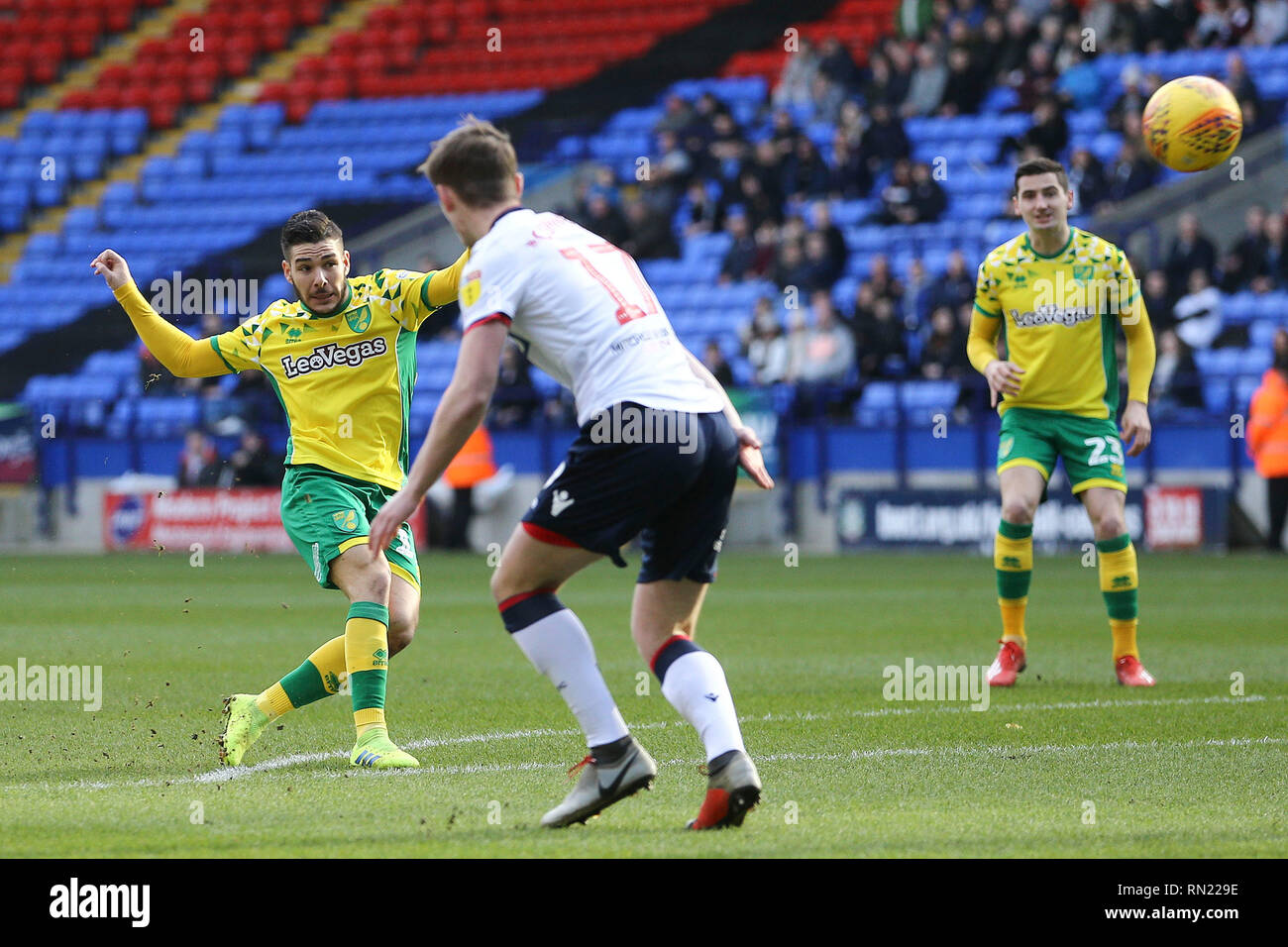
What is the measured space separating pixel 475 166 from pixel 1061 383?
4681 millimetres

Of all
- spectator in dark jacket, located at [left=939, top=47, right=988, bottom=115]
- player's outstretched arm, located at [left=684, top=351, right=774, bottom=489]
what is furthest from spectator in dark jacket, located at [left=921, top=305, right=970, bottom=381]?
player's outstretched arm, located at [left=684, top=351, right=774, bottom=489]

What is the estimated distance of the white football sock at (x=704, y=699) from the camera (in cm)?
490

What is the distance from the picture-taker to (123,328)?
1045 inches

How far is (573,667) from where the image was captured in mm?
4992

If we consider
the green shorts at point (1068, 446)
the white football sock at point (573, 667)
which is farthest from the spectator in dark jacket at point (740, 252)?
the white football sock at point (573, 667)

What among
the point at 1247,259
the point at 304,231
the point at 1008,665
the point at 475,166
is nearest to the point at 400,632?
the point at 304,231

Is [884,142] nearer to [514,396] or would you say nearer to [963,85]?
[963,85]

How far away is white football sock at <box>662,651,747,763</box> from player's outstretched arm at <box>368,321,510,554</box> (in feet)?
2.79

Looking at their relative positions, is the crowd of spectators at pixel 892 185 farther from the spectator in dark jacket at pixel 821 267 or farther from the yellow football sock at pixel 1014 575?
the yellow football sock at pixel 1014 575

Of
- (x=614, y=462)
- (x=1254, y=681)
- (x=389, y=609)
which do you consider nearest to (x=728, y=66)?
(x=1254, y=681)

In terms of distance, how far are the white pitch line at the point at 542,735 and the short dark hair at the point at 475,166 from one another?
6.78ft

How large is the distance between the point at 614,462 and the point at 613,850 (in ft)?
3.24
